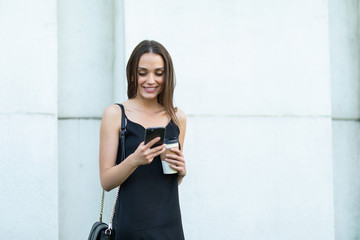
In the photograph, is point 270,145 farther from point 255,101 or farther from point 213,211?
point 213,211

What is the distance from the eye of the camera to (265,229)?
4.10 metres

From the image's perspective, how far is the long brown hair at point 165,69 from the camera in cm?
249

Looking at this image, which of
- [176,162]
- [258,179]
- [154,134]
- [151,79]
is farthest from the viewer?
[258,179]

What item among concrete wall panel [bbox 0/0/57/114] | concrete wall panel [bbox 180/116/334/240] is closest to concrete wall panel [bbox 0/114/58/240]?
concrete wall panel [bbox 0/0/57/114]

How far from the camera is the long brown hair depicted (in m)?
2.49

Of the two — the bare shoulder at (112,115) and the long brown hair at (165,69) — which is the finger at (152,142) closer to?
the bare shoulder at (112,115)

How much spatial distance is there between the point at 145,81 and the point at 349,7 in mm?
3289

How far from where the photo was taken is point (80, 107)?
3.88m

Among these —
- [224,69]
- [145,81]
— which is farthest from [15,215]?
[224,69]

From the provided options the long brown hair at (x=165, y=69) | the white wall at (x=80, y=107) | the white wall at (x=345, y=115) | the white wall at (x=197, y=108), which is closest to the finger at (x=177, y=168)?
the long brown hair at (x=165, y=69)

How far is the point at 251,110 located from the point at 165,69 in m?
1.75

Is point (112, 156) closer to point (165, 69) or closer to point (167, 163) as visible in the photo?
point (167, 163)

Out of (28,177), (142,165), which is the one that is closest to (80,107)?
(28,177)

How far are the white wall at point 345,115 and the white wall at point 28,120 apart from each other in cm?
292
